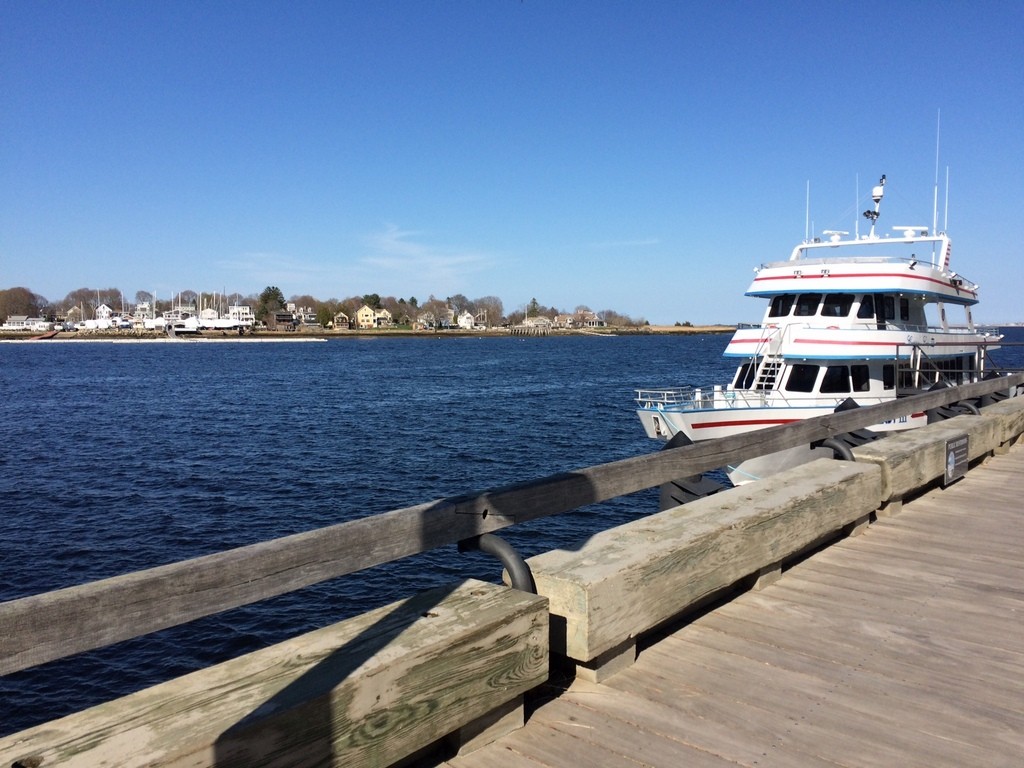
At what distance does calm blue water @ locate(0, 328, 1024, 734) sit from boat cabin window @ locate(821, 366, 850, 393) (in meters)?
5.55

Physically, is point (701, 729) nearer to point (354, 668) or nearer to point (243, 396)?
point (354, 668)

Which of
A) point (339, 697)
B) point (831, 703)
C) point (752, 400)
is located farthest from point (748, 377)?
point (339, 697)

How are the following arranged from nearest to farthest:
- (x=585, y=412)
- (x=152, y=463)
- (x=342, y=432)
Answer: (x=152, y=463) < (x=342, y=432) < (x=585, y=412)

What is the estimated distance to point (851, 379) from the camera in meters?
19.0

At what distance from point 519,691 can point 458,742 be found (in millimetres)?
326

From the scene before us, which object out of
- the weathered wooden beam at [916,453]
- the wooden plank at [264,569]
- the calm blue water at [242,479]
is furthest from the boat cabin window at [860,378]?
the wooden plank at [264,569]

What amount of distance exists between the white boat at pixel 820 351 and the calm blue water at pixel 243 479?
12.5 feet

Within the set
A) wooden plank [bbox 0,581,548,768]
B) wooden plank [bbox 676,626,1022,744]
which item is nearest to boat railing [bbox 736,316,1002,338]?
wooden plank [bbox 676,626,1022,744]

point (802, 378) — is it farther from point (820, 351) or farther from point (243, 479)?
point (243, 479)

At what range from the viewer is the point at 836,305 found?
66.0 feet

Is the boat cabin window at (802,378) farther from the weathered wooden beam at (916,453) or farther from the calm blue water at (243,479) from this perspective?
the weathered wooden beam at (916,453)

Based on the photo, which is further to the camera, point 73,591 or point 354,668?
point 354,668

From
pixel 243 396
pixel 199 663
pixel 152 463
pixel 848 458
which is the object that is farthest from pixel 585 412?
pixel 848 458

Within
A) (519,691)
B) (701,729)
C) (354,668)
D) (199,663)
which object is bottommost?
(199,663)
